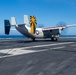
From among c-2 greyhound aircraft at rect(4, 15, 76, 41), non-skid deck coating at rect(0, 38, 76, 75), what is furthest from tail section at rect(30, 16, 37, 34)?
non-skid deck coating at rect(0, 38, 76, 75)

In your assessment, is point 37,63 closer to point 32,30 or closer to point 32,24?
point 32,24

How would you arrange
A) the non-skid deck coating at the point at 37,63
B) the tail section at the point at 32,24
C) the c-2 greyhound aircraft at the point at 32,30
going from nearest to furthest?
the non-skid deck coating at the point at 37,63 < the tail section at the point at 32,24 < the c-2 greyhound aircraft at the point at 32,30

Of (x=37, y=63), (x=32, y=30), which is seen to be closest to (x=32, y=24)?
(x=32, y=30)

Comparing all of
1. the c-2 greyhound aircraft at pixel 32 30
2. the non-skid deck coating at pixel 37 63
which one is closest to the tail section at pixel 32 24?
the c-2 greyhound aircraft at pixel 32 30

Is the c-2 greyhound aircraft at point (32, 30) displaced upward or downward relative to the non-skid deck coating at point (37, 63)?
upward

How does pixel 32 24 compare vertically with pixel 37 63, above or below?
above

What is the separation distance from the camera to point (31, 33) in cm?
5516

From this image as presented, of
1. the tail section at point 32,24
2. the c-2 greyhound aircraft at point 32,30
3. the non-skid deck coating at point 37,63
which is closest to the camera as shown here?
the non-skid deck coating at point 37,63

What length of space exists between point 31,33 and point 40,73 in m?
44.5

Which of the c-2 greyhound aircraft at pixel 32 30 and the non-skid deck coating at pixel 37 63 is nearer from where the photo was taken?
the non-skid deck coating at pixel 37 63

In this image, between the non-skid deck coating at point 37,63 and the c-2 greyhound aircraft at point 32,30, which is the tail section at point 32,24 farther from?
the non-skid deck coating at point 37,63

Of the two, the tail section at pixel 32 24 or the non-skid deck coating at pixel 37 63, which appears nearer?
the non-skid deck coating at pixel 37 63

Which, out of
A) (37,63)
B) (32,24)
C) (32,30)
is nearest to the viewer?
(37,63)

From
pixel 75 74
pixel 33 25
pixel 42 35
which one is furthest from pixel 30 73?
pixel 42 35
